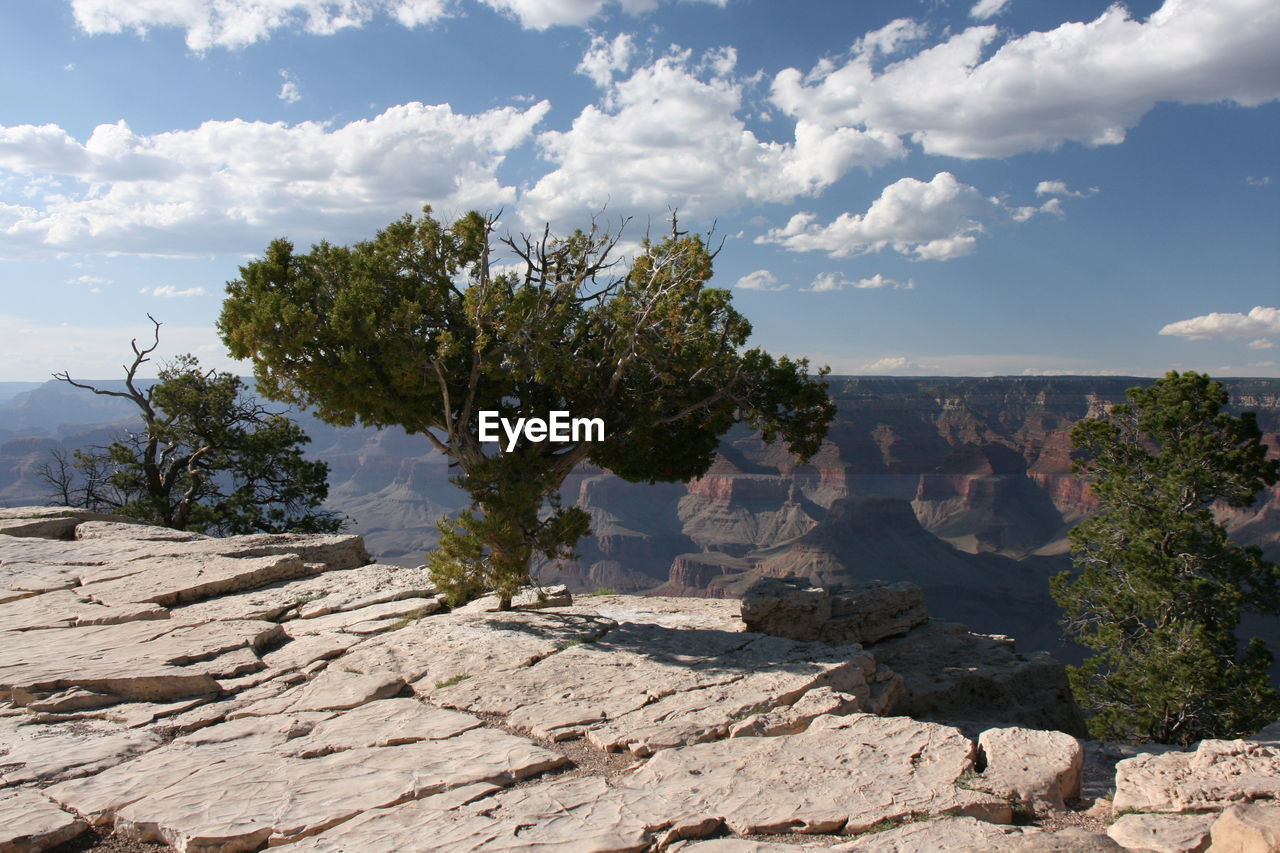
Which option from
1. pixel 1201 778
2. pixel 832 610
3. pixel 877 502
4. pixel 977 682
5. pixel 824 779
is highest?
pixel 1201 778

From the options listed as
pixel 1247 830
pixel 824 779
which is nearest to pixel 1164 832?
pixel 1247 830

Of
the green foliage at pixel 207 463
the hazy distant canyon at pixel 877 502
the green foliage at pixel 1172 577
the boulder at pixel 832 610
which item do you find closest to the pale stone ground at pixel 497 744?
the boulder at pixel 832 610

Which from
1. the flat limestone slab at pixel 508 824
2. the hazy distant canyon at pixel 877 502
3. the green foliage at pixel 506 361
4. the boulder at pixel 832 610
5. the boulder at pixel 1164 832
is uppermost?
the green foliage at pixel 506 361

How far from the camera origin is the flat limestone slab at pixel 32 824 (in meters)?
5.51

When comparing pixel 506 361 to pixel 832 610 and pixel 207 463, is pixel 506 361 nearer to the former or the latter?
pixel 832 610

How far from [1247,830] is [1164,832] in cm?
79

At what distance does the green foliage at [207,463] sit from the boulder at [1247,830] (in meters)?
24.2

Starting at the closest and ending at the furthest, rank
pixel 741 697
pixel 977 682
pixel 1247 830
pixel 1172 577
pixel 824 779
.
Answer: pixel 1247 830
pixel 824 779
pixel 741 697
pixel 977 682
pixel 1172 577

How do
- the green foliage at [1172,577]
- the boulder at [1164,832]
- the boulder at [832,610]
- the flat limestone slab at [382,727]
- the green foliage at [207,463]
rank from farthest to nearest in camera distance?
1. the green foliage at [207,463]
2. the green foliage at [1172,577]
3. the boulder at [832,610]
4. the flat limestone slab at [382,727]
5. the boulder at [1164,832]

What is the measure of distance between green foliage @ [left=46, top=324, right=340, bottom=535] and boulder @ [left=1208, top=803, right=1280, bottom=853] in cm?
Result: 2423

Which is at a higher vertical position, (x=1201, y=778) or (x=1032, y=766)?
(x=1201, y=778)

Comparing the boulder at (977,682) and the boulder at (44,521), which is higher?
the boulder at (44,521)

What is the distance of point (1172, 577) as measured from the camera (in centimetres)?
1744

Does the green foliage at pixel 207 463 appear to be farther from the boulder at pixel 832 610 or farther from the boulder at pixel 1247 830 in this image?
the boulder at pixel 1247 830
